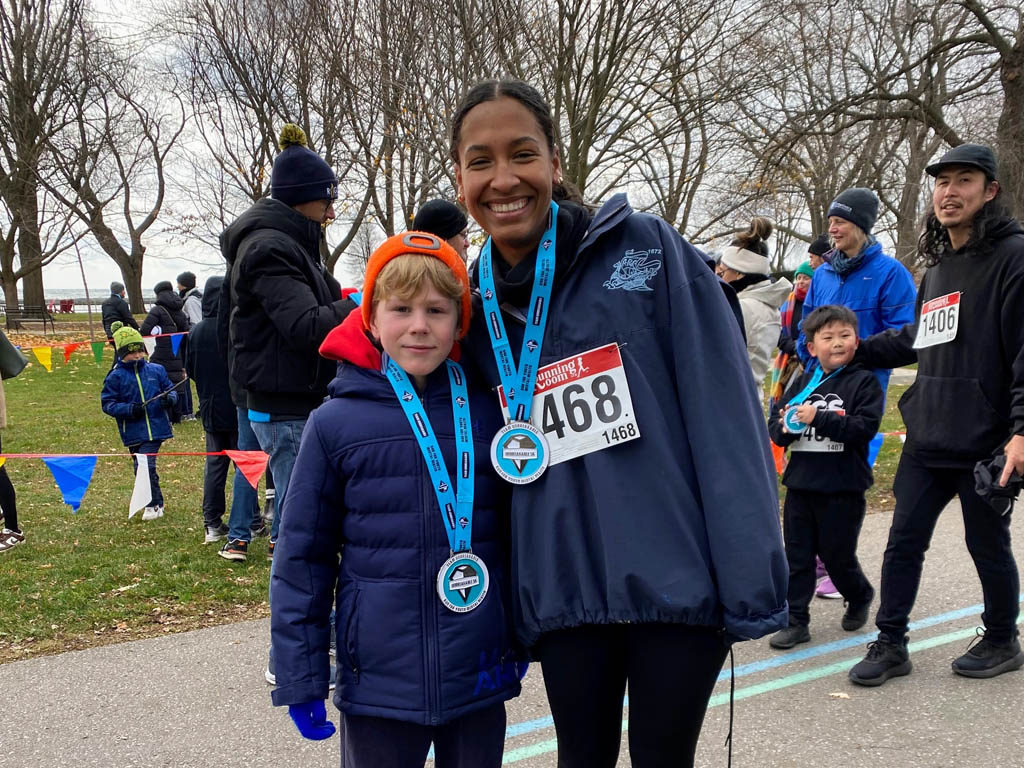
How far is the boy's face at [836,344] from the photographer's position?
3926mm

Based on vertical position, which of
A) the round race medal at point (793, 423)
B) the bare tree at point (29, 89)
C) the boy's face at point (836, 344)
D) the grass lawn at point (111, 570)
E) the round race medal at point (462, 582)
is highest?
the bare tree at point (29, 89)

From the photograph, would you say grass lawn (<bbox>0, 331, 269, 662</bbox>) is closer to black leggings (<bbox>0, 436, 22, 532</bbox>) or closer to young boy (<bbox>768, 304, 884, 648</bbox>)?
black leggings (<bbox>0, 436, 22, 532</bbox>)

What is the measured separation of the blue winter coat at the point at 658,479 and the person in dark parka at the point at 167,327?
9.51 m

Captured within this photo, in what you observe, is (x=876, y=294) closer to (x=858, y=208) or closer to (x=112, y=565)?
(x=858, y=208)

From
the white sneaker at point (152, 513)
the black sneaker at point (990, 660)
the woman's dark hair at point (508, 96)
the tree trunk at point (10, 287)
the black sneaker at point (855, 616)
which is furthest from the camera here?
the tree trunk at point (10, 287)

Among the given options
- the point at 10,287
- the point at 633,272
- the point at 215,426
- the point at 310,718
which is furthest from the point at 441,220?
the point at 10,287

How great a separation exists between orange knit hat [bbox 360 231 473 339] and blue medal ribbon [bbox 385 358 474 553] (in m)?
0.20

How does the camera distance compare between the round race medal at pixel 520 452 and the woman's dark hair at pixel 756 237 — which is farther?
the woman's dark hair at pixel 756 237

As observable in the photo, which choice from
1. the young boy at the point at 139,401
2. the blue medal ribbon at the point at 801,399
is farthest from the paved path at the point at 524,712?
the young boy at the point at 139,401

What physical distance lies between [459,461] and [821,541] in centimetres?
261

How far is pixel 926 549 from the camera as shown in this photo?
3.54 m

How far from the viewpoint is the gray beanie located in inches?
168

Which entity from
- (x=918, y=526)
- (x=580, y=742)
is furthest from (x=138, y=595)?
(x=918, y=526)

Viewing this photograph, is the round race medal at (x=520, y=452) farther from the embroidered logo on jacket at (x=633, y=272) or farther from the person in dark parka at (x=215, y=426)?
the person in dark parka at (x=215, y=426)
